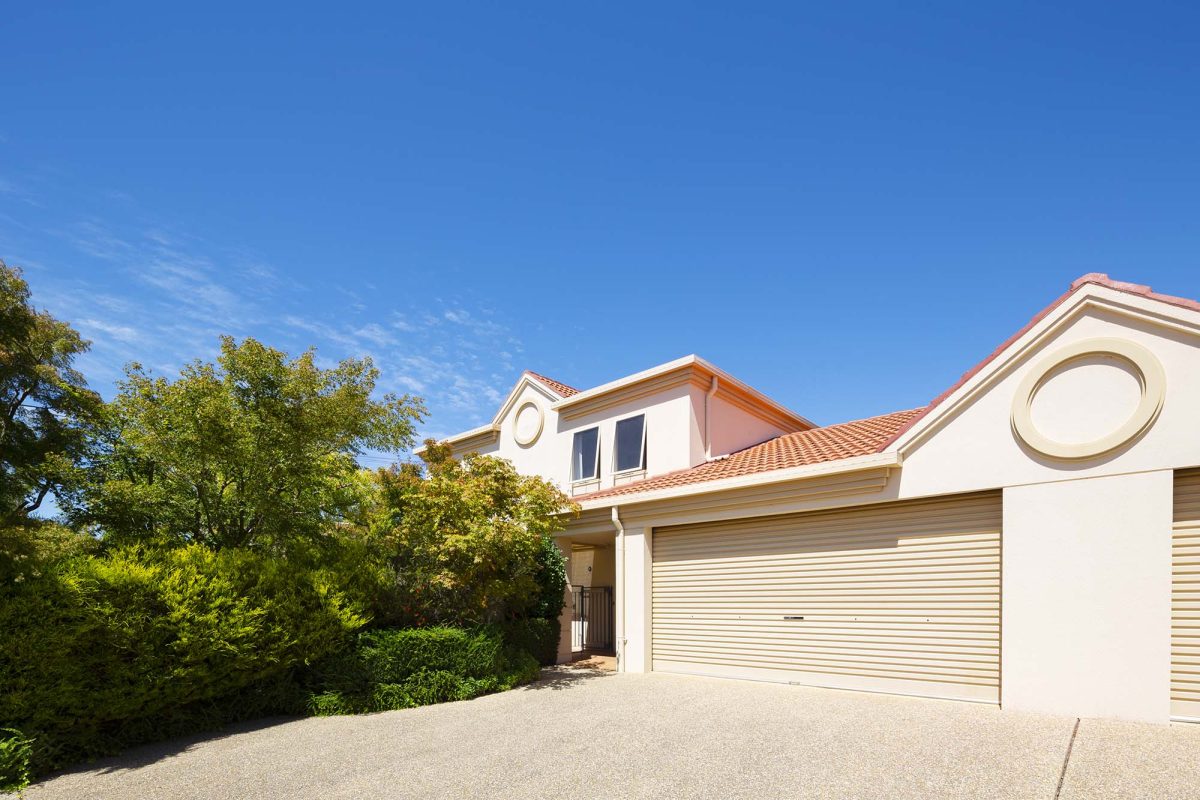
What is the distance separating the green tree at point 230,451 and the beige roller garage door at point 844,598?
680 centimetres

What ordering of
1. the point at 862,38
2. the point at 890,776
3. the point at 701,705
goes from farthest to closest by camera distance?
the point at 862,38 < the point at 701,705 < the point at 890,776

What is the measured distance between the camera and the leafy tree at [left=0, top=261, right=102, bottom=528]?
26.9ft

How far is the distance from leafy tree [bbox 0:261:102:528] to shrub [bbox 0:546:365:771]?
48.8 inches

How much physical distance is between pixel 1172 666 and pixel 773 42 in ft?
34.5

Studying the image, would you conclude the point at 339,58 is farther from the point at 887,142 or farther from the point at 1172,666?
the point at 1172,666

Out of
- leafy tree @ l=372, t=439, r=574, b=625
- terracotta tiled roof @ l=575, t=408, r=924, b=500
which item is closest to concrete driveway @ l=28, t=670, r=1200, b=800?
leafy tree @ l=372, t=439, r=574, b=625

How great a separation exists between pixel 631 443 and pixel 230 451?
9.14 meters

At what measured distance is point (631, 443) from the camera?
16125mm

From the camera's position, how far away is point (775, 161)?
11891 millimetres

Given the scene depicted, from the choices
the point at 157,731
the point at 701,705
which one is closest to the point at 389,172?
the point at 157,731

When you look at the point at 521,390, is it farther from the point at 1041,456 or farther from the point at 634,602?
the point at 1041,456

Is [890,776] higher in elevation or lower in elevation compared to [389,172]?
lower

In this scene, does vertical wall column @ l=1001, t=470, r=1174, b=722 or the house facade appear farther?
the house facade

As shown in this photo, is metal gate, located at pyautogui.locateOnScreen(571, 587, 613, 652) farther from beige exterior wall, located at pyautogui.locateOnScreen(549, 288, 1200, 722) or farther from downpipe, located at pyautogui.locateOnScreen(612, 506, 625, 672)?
beige exterior wall, located at pyautogui.locateOnScreen(549, 288, 1200, 722)
